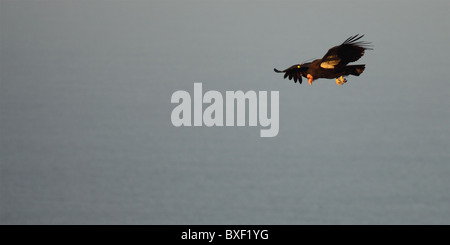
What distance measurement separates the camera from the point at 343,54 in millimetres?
5766

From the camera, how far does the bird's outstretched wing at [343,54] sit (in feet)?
18.8

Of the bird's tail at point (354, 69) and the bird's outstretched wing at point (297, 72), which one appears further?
the bird's outstretched wing at point (297, 72)

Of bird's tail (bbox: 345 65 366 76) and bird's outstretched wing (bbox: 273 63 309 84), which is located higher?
bird's outstretched wing (bbox: 273 63 309 84)

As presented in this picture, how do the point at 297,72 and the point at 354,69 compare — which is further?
the point at 297,72

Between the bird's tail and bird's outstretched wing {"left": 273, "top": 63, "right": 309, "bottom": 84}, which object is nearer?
the bird's tail

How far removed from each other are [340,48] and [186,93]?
8.11 feet

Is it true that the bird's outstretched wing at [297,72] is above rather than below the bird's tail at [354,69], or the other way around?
above

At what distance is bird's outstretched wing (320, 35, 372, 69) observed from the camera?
5730 millimetres

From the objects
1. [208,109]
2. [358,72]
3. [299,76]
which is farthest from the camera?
[208,109]

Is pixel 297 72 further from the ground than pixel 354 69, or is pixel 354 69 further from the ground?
pixel 297 72
